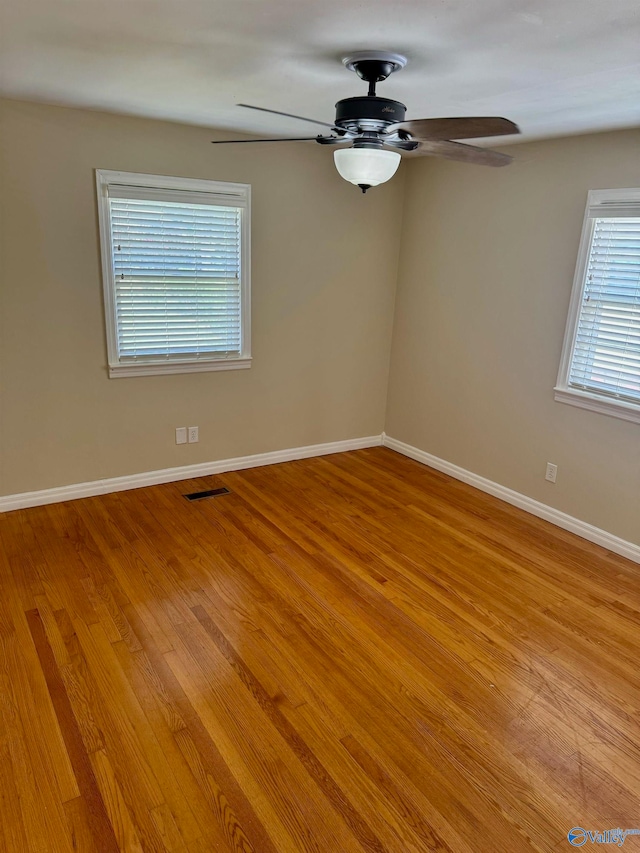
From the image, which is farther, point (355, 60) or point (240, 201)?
point (240, 201)

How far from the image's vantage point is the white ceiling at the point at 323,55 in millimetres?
1780

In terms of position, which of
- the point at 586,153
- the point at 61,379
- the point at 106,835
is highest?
the point at 586,153

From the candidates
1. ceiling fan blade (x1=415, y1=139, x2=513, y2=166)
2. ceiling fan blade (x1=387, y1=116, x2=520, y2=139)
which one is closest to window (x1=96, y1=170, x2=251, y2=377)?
ceiling fan blade (x1=415, y1=139, x2=513, y2=166)

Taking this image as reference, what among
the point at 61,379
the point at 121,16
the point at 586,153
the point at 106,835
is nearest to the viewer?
the point at 106,835

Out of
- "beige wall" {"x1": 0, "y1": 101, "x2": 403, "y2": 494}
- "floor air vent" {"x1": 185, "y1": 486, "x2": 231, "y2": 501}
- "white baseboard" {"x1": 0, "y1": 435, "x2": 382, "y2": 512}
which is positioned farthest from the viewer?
"floor air vent" {"x1": 185, "y1": 486, "x2": 231, "y2": 501}

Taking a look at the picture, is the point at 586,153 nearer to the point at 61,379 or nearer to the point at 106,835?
the point at 61,379

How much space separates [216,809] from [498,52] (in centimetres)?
280

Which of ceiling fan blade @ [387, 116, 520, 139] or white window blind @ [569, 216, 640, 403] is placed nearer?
ceiling fan blade @ [387, 116, 520, 139]

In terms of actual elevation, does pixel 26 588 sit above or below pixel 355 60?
below

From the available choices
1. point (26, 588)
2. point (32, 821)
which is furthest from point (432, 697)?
point (26, 588)

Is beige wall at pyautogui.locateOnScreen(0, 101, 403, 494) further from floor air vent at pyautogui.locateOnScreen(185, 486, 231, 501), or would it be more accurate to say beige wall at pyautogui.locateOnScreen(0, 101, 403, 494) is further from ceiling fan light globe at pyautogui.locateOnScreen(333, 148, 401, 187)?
ceiling fan light globe at pyautogui.locateOnScreen(333, 148, 401, 187)

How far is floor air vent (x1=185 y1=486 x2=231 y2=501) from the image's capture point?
3992 millimetres

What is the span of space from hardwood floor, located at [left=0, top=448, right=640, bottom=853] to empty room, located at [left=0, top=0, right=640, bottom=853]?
13 mm

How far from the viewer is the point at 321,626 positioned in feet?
8.75
